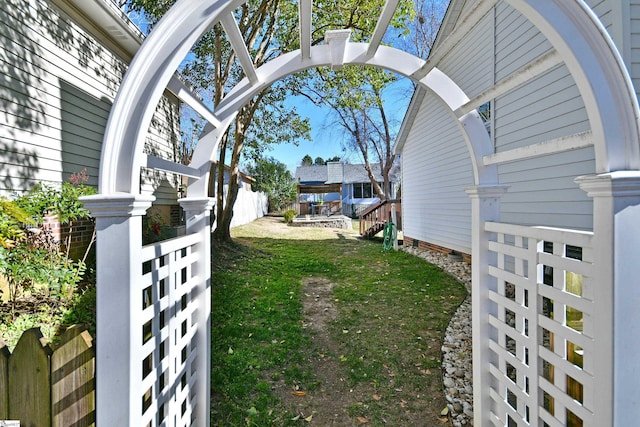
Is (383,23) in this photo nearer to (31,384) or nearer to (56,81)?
(31,384)

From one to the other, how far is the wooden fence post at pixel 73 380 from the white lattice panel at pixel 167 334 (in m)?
0.19

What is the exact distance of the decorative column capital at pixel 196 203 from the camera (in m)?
2.18

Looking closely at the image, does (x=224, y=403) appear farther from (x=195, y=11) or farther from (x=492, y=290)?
(x=195, y=11)

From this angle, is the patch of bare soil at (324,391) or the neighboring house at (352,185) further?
the neighboring house at (352,185)

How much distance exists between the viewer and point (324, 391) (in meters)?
2.97

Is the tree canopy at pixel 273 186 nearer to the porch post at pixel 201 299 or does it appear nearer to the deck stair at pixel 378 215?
the deck stair at pixel 378 215

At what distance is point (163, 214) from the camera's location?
7941mm

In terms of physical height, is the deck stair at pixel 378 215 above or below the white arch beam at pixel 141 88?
below

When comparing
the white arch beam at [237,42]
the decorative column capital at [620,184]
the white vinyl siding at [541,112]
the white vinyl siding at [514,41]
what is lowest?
the decorative column capital at [620,184]

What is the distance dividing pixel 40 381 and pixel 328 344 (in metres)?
2.98

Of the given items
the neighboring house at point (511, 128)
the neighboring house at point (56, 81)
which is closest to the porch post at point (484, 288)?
the neighboring house at point (511, 128)

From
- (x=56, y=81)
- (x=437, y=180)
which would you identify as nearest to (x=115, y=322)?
(x=56, y=81)

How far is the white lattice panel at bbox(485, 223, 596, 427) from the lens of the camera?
1384mm

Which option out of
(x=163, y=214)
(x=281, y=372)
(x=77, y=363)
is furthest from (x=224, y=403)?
(x=163, y=214)
